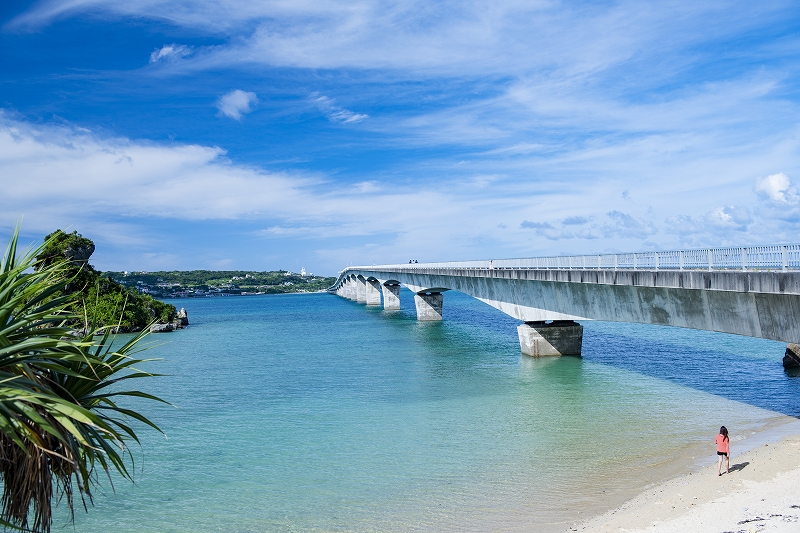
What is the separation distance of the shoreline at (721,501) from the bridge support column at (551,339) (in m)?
21.4

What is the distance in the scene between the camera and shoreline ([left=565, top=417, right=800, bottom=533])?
11156 mm

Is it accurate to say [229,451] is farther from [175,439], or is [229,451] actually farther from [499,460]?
[499,460]

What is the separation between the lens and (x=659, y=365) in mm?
34281

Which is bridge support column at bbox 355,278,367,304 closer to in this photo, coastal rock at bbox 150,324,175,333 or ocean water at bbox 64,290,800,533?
coastal rock at bbox 150,324,175,333

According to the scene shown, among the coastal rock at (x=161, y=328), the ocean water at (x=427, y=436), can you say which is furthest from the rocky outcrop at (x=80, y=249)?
the ocean water at (x=427, y=436)

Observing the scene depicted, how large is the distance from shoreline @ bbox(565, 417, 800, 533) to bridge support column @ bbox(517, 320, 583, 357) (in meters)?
21.4

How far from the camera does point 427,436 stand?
65.1ft

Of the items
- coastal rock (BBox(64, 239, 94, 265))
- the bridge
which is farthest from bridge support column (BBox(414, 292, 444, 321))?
coastal rock (BBox(64, 239, 94, 265))

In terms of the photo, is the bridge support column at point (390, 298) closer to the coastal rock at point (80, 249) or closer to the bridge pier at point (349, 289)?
the coastal rock at point (80, 249)

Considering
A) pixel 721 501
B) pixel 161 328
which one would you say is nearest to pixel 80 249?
pixel 161 328

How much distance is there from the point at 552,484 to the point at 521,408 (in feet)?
30.1

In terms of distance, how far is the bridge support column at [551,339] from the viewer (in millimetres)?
37719

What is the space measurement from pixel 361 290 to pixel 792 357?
11423 centimetres

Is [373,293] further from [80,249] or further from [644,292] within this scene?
[644,292]
